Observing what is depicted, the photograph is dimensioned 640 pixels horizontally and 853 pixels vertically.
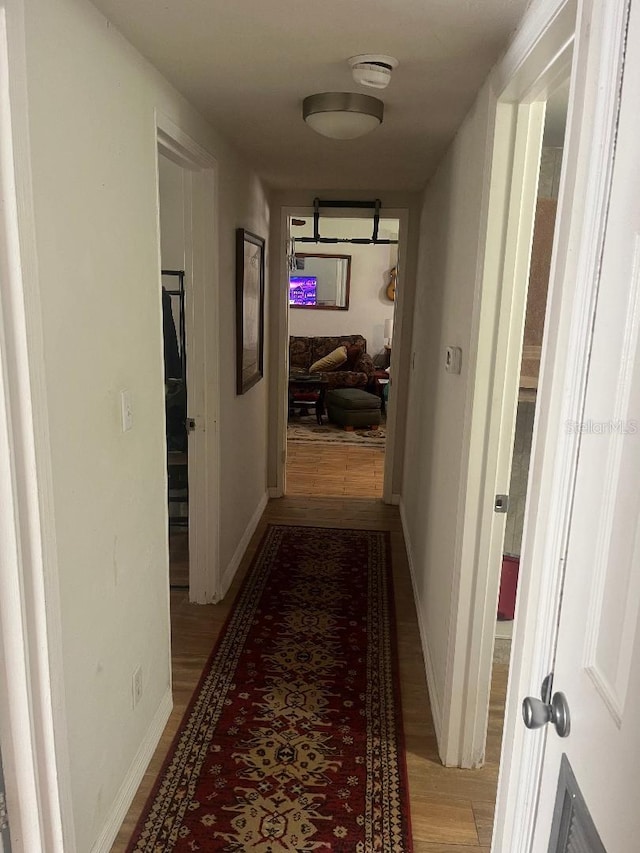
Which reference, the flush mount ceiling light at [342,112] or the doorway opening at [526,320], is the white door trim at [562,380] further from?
the flush mount ceiling light at [342,112]

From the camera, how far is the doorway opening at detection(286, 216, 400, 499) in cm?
690

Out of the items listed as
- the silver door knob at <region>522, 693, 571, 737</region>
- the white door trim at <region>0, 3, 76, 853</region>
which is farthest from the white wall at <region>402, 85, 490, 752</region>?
the white door trim at <region>0, 3, 76, 853</region>

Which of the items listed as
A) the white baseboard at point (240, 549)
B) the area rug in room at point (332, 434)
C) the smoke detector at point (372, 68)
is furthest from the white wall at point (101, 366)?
the area rug in room at point (332, 434)

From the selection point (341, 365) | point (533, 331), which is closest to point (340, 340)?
point (341, 365)

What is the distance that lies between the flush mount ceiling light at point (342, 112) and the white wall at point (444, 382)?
340 mm

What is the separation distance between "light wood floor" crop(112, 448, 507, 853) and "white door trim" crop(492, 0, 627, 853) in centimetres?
64

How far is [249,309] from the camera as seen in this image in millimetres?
3426

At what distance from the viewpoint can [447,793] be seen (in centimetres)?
195

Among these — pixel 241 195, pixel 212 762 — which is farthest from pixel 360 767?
pixel 241 195

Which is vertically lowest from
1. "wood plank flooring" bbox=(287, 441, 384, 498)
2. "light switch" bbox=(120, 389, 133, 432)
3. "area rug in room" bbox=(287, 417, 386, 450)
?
"wood plank flooring" bbox=(287, 441, 384, 498)

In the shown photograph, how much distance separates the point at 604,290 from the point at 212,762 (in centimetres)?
191

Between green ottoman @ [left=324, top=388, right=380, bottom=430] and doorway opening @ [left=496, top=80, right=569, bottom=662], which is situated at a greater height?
doorway opening @ [left=496, top=80, right=569, bottom=662]

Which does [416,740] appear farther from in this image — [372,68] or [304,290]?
[304,290]

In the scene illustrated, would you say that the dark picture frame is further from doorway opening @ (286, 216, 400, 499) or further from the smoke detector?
doorway opening @ (286, 216, 400, 499)
